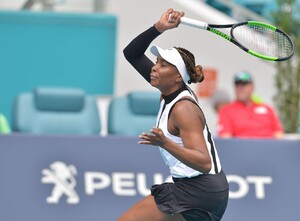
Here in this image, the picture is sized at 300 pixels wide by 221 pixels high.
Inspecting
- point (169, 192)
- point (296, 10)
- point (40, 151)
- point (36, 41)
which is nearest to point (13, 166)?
point (40, 151)

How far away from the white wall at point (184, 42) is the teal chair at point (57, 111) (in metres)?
2.40

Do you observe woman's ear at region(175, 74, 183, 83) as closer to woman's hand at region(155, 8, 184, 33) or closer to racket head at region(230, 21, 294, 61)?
woman's hand at region(155, 8, 184, 33)

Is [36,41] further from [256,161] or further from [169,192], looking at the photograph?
[169,192]

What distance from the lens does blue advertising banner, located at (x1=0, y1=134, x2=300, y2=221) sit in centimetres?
752

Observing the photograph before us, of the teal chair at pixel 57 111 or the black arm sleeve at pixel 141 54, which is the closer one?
the black arm sleeve at pixel 141 54

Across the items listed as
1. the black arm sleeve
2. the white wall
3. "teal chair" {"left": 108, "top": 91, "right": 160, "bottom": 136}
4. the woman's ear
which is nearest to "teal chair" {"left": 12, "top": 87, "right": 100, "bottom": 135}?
"teal chair" {"left": 108, "top": 91, "right": 160, "bottom": 136}

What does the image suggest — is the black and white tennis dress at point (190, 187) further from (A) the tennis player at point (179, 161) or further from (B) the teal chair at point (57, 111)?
(B) the teal chair at point (57, 111)

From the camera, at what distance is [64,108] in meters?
8.93

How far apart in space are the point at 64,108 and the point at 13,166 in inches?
58.5

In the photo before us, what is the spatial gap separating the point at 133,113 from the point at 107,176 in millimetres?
1407

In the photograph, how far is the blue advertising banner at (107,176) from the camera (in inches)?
296

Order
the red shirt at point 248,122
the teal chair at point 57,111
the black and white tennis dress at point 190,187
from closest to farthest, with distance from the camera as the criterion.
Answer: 1. the black and white tennis dress at point 190,187
2. the teal chair at point 57,111
3. the red shirt at point 248,122

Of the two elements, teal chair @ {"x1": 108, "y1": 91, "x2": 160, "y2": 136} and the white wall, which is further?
the white wall

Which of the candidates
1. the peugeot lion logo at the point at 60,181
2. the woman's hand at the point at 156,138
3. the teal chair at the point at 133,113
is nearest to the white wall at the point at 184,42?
the teal chair at the point at 133,113
